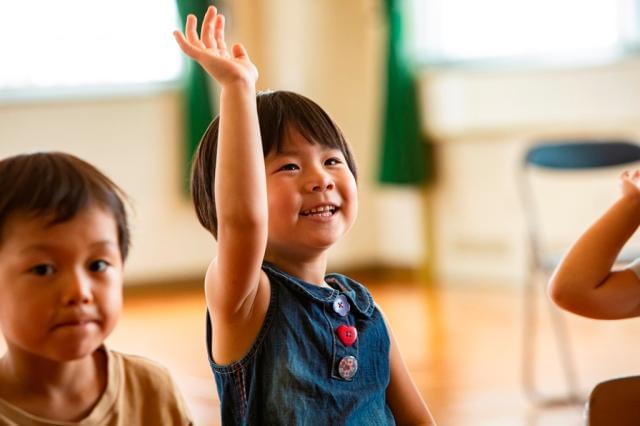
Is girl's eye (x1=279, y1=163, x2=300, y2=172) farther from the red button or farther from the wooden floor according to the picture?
the wooden floor

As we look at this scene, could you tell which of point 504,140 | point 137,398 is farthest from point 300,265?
point 504,140

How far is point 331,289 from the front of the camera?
1479mm

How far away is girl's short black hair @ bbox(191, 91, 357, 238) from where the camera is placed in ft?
4.78

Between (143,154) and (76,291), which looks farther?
(143,154)

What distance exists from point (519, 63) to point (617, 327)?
65.7 inches

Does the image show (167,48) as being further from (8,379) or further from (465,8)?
(8,379)

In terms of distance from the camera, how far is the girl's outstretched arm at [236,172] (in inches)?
50.3

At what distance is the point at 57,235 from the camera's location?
1199 mm

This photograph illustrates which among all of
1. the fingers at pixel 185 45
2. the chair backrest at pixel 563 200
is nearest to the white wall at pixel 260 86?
the chair backrest at pixel 563 200

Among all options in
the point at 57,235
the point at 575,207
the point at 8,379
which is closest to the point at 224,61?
the point at 57,235

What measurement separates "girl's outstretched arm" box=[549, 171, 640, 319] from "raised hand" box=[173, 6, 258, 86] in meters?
0.52

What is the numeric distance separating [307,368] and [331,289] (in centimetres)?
12

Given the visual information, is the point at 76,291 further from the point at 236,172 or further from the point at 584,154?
the point at 584,154

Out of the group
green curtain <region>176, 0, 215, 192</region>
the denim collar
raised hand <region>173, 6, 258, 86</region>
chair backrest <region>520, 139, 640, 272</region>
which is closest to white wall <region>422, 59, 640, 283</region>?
chair backrest <region>520, 139, 640, 272</region>
